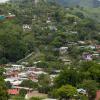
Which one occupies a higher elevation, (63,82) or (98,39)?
(63,82)

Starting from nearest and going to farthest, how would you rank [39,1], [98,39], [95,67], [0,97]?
[0,97] < [95,67] < [98,39] < [39,1]

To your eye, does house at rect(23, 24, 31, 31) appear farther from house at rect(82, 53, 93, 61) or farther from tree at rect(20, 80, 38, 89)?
tree at rect(20, 80, 38, 89)

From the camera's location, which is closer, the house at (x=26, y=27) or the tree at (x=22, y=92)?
the tree at (x=22, y=92)

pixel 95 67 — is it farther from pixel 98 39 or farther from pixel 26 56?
pixel 98 39

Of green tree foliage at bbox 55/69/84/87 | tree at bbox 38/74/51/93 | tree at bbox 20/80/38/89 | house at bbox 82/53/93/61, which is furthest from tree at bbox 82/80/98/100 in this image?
house at bbox 82/53/93/61

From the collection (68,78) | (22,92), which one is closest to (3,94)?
(22,92)

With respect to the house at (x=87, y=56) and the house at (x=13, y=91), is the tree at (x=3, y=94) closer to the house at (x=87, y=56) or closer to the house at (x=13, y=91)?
the house at (x=13, y=91)

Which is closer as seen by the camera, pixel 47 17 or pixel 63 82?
pixel 63 82

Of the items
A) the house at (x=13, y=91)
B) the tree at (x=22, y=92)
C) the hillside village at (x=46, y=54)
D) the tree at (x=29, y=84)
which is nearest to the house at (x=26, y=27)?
the hillside village at (x=46, y=54)

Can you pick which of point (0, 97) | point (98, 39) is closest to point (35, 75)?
point (0, 97)
